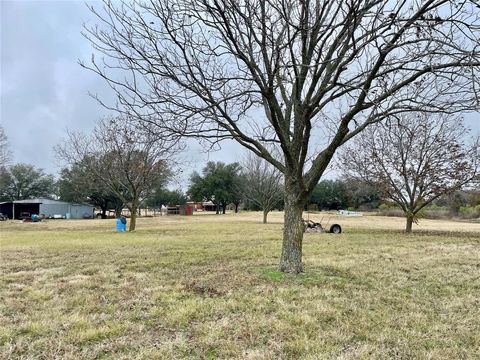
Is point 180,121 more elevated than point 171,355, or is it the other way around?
point 180,121

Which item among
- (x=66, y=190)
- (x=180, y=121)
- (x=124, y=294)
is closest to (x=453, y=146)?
(x=180, y=121)

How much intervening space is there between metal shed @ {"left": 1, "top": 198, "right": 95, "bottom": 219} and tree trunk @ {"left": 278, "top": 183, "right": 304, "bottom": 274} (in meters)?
46.5

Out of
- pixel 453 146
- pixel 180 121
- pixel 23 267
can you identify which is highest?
pixel 453 146

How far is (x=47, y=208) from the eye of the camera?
47219mm

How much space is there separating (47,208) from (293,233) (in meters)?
47.4

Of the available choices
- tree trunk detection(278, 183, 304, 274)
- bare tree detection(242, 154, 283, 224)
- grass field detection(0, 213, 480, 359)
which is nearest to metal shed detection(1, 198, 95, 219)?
bare tree detection(242, 154, 283, 224)

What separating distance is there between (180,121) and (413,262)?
594 cm

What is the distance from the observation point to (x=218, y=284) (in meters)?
5.89

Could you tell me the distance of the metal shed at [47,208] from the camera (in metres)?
46.8

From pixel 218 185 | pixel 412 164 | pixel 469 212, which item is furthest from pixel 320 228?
pixel 218 185

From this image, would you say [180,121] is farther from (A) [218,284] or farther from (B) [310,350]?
(B) [310,350]

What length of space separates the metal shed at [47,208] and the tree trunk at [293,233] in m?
46.5

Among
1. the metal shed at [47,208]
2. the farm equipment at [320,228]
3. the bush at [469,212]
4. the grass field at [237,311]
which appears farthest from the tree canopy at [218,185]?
the grass field at [237,311]

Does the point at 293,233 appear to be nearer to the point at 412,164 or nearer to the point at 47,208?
the point at 412,164
